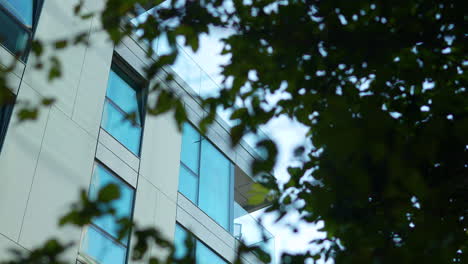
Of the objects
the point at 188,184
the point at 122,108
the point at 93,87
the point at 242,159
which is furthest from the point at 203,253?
the point at 93,87

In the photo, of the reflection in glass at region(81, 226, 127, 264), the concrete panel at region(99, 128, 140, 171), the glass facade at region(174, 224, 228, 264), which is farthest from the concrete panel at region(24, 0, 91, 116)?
the glass facade at region(174, 224, 228, 264)

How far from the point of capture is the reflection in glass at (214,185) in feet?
48.3

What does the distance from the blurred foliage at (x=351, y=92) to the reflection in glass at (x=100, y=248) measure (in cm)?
583

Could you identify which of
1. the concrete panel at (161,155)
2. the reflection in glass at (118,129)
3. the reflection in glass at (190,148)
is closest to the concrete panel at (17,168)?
the reflection in glass at (118,129)

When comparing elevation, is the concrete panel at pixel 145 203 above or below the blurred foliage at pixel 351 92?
above

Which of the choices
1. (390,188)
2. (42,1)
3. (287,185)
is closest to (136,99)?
(42,1)

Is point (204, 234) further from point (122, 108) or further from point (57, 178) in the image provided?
point (57, 178)

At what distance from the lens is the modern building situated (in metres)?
9.45

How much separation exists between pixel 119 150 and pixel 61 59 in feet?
6.89

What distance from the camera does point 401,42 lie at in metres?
3.90

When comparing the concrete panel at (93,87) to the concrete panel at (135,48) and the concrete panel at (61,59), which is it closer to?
the concrete panel at (61,59)

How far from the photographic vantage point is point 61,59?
11.2m

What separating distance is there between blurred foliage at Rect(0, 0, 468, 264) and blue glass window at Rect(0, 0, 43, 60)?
6482mm

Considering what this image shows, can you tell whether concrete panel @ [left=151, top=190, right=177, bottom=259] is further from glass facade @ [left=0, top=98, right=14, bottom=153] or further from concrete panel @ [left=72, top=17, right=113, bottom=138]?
glass facade @ [left=0, top=98, right=14, bottom=153]
